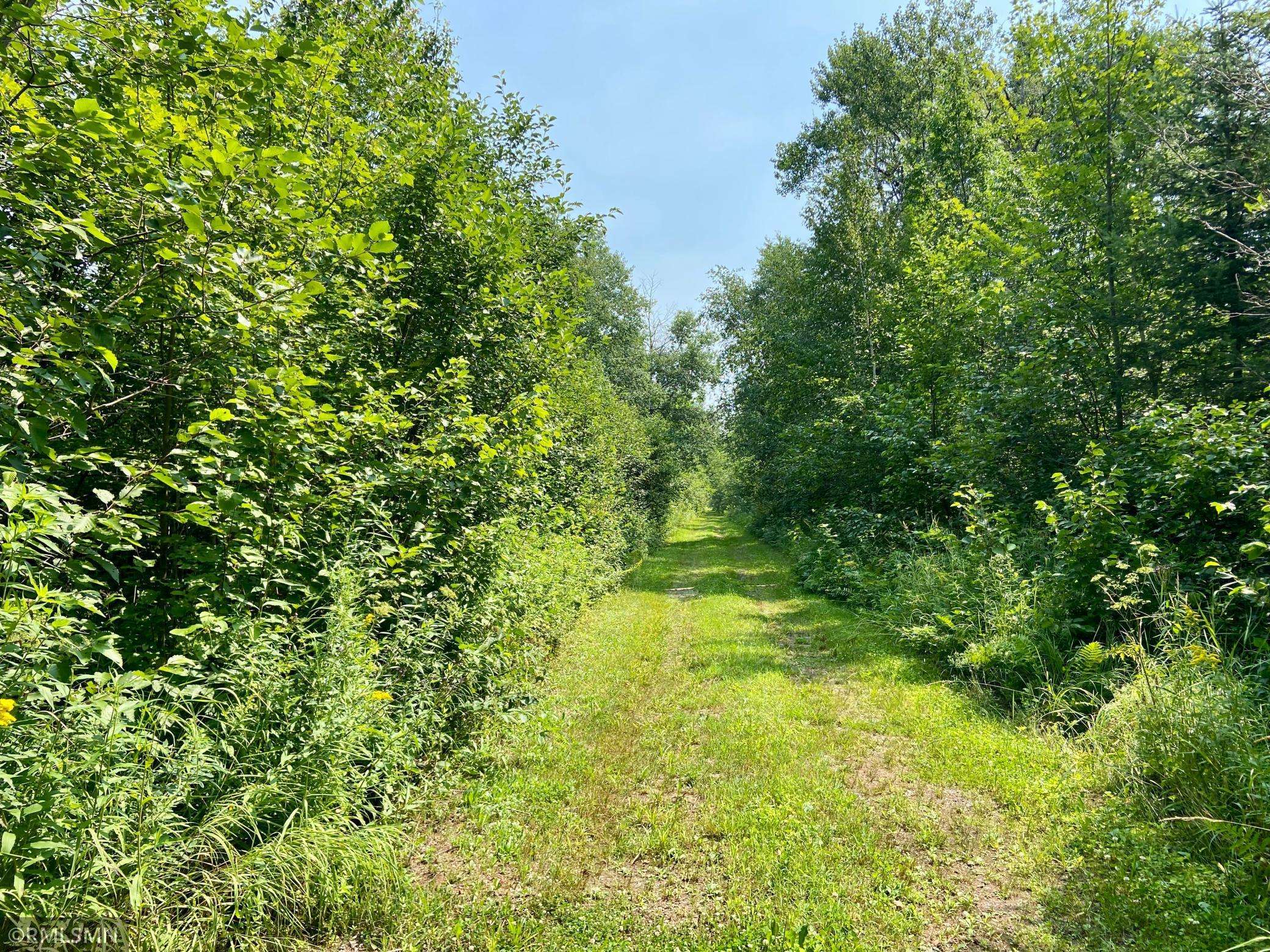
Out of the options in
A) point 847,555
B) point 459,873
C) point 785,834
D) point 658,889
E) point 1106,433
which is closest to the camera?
point 658,889

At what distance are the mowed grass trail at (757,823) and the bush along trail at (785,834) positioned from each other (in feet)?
0.05

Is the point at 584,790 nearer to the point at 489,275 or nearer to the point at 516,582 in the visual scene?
the point at 516,582

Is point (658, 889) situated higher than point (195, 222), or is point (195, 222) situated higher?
point (195, 222)

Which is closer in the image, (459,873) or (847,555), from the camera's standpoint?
(459,873)

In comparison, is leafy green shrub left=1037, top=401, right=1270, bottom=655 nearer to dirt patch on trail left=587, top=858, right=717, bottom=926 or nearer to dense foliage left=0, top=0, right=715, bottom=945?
dirt patch on trail left=587, top=858, right=717, bottom=926

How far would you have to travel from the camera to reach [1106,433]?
7852 millimetres

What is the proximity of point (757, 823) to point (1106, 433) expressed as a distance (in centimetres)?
811

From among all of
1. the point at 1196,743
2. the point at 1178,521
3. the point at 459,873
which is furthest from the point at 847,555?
the point at 459,873

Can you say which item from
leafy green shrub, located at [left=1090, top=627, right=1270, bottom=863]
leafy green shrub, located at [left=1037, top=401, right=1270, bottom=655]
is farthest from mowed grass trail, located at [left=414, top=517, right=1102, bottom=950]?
leafy green shrub, located at [left=1037, top=401, right=1270, bottom=655]

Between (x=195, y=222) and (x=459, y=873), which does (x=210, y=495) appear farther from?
(x=459, y=873)

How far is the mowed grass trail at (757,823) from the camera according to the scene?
2.95m

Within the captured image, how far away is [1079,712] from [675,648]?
16.8 ft

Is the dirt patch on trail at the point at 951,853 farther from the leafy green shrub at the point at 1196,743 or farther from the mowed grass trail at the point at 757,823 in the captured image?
the leafy green shrub at the point at 1196,743

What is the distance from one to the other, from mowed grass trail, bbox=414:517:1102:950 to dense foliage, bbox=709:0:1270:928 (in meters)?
0.88
